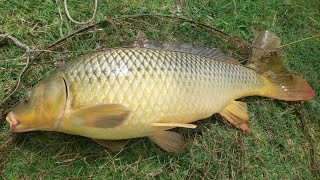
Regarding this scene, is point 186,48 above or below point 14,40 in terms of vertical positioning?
below

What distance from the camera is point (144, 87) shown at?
2145mm

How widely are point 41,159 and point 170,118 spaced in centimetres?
81

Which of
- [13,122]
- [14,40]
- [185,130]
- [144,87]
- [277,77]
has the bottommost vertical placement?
[185,130]

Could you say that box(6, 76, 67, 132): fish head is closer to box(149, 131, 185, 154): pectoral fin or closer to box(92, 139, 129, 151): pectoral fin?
box(92, 139, 129, 151): pectoral fin

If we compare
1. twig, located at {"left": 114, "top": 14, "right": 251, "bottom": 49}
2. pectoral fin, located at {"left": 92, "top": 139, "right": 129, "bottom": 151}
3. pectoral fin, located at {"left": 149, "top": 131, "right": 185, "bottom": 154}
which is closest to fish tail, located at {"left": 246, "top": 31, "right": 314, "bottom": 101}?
twig, located at {"left": 114, "top": 14, "right": 251, "bottom": 49}

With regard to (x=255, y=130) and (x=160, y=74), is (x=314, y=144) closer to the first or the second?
(x=255, y=130)

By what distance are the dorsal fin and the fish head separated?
62 cm

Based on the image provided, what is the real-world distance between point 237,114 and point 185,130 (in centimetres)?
35

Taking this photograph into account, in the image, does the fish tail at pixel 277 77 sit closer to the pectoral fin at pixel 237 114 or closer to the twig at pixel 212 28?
the twig at pixel 212 28

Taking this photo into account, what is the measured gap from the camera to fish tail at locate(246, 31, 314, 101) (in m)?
2.64

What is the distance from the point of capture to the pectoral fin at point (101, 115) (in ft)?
6.79

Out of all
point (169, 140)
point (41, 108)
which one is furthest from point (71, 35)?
point (169, 140)

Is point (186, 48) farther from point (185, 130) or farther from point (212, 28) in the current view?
point (185, 130)

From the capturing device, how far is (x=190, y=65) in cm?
234
